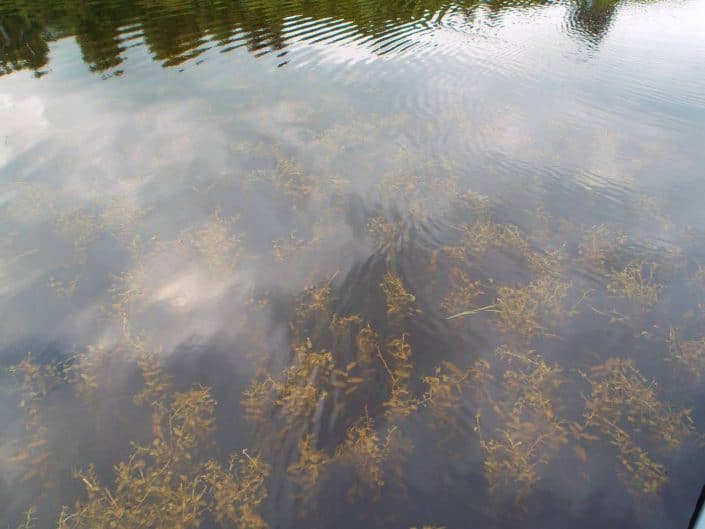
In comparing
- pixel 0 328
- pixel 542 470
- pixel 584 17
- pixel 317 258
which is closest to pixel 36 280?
pixel 0 328

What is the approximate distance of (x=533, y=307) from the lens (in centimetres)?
726

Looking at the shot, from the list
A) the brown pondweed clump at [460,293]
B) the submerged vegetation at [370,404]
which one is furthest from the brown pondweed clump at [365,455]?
the brown pondweed clump at [460,293]

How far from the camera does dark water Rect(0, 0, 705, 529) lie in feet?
16.7

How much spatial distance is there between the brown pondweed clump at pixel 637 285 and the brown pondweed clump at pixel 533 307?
0.95m

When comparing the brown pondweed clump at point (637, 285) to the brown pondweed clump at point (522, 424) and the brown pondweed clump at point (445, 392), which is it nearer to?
the brown pondweed clump at point (522, 424)

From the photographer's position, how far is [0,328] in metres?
6.82

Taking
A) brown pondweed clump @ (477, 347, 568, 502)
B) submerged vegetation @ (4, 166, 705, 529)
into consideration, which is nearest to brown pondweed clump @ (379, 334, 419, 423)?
submerged vegetation @ (4, 166, 705, 529)

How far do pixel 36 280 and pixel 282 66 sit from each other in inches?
549

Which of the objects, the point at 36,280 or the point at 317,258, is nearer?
the point at 36,280

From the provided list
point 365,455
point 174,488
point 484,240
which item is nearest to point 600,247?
point 484,240

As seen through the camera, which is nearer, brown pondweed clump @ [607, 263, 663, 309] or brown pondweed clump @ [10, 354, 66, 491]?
brown pondweed clump @ [10, 354, 66, 491]

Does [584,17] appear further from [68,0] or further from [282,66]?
[68,0]

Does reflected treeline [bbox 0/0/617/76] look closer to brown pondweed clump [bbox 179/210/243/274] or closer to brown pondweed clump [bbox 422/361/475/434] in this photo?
brown pondweed clump [bbox 179/210/243/274]

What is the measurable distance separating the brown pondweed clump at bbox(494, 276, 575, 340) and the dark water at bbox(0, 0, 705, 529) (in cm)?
5
